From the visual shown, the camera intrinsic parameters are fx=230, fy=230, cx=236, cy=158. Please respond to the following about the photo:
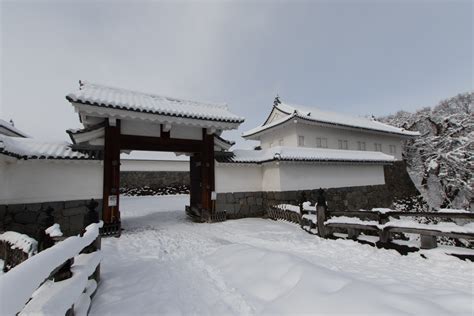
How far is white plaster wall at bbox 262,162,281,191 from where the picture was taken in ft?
39.0

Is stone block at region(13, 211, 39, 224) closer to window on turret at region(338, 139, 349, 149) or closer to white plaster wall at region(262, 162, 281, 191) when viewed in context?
white plaster wall at region(262, 162, 281, 191)

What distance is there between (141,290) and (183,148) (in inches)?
282

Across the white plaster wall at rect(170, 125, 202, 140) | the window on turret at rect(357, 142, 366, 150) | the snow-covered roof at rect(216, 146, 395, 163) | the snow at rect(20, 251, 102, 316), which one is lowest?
the snow at rect(20, 251, 102, 316)

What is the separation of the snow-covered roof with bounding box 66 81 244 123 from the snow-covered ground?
15.7 feet

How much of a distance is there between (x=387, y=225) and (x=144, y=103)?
31.2ft

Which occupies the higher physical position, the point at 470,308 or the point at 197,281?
the point at 470,308

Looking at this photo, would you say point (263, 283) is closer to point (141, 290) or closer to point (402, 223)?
point (141, 290)

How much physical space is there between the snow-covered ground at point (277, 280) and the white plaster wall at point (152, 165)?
52.1 feet

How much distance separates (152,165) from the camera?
2258 cm

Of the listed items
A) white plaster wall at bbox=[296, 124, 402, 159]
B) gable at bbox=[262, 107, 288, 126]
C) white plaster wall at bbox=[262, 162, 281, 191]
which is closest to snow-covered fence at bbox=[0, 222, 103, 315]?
white plaster wall at bbox=[262, 162, 281, 191]

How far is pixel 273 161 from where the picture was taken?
1178 cm

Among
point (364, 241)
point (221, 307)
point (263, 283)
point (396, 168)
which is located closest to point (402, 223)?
point (364, 241)

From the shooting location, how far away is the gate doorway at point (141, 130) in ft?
27.5

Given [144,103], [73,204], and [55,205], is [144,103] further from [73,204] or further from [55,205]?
[55,205]
